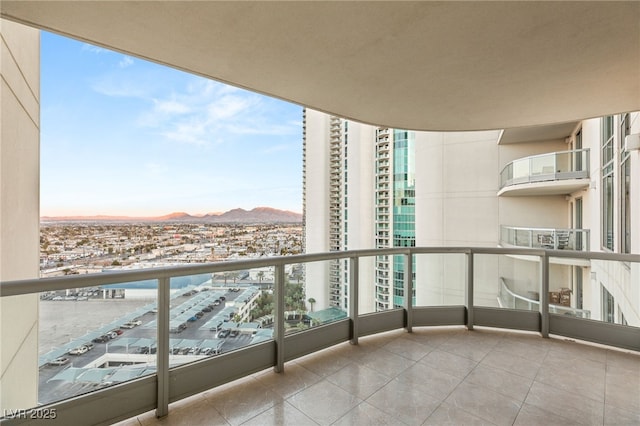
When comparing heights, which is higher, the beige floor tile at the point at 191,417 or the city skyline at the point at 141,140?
the city skyline at the point at 141,140

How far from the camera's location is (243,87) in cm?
254

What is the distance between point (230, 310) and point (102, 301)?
40.6 inches

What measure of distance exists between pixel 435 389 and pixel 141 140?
410 inches

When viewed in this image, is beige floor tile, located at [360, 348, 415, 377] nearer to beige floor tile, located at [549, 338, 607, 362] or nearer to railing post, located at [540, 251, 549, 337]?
beige floor tile, located at [549, 338, 607, 362]

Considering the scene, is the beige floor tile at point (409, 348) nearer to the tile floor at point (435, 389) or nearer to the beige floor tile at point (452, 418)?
the tile floor at point (435, 389)

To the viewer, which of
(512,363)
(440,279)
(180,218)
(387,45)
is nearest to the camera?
(387,45)

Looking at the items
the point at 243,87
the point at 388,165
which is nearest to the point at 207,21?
the point at 243,87

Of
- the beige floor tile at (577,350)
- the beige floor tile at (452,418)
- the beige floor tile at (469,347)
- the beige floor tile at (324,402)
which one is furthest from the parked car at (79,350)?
the beige floor tile at (577,350)

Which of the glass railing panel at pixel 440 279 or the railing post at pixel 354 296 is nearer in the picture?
the railing post at pixel 354 296

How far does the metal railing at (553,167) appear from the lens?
738 cm

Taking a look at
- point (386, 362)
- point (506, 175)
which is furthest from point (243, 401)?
point (506, 175)

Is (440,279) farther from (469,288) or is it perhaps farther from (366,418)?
(366,418)

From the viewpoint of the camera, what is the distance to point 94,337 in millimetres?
2055

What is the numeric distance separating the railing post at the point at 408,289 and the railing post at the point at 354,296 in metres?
0.91
